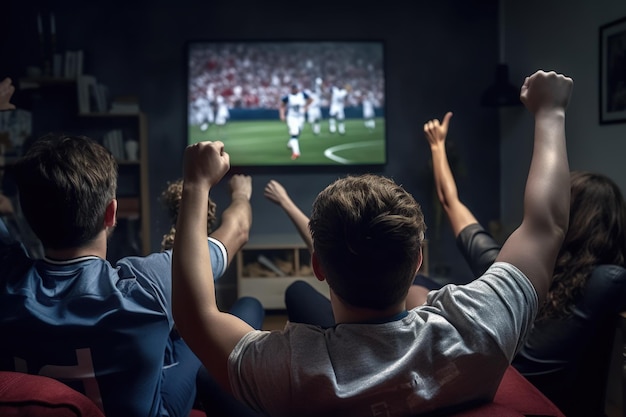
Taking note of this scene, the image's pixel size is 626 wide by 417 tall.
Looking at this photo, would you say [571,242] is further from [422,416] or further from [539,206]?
[422,416]

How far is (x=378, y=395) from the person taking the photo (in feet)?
2.81

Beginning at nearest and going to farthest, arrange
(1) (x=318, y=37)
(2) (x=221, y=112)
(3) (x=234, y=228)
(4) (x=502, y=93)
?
(3) (x=234, y=228), (4) (x=502, y=93), (2) (x=221, y=112), (1) (x=318, y=37)

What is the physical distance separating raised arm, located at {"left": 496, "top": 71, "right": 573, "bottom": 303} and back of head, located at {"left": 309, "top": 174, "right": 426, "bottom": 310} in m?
0.16

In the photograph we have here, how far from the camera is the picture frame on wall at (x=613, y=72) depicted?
3027mm

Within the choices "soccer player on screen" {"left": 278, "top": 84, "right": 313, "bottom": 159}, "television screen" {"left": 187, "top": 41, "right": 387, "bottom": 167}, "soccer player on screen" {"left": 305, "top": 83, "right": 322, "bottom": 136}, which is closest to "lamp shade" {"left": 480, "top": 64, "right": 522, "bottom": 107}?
"television screen" {"left": 187, "top": 41, "right": 387, "bottom": 167}

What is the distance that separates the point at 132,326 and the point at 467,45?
13.7ft

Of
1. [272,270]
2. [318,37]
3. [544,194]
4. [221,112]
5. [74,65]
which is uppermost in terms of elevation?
[318,37]

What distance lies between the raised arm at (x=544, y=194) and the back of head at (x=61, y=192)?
30.3 inches

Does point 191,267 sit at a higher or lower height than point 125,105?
lower

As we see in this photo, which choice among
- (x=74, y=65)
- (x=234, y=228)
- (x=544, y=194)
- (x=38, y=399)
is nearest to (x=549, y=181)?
(x=544, y=194)

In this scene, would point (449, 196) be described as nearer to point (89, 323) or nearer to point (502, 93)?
point (89, 323)

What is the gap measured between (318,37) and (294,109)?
0.57 meters

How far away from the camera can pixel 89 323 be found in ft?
3.73

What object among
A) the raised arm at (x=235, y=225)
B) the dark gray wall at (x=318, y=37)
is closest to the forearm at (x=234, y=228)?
the raised arm at (x=235, y=225)
